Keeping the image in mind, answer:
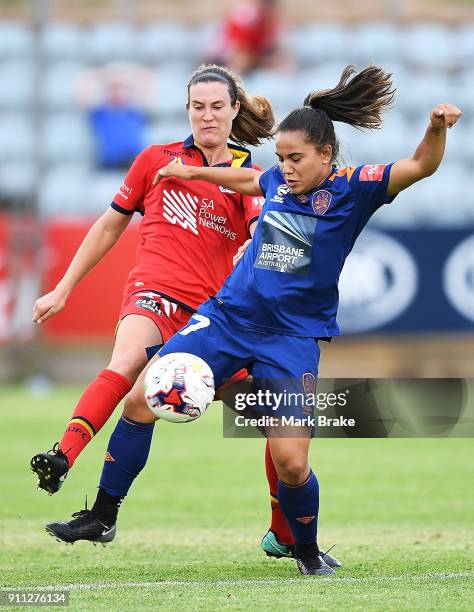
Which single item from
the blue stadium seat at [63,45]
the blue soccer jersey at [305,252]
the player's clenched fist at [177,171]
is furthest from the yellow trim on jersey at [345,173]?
the blue stadium seat at [63,45]

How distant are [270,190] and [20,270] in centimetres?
917

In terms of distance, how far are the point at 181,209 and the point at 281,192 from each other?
30.3 inches

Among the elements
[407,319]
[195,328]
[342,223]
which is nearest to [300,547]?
[195,328]

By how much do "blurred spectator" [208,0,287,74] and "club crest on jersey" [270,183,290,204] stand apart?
10.9m

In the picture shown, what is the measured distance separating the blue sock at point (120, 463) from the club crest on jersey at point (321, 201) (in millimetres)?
1297

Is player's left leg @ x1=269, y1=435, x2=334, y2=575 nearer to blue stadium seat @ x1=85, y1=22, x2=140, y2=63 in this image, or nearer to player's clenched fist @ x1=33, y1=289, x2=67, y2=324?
player's clenched fist @ x1=33, y1=289, x2=67, y2=324

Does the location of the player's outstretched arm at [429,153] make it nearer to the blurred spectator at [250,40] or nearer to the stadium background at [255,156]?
the stadium background at [255,156]

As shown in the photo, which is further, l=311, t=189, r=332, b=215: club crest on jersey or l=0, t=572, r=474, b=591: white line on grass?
l=311, t=189, r=332, b=215: club crest on jersey

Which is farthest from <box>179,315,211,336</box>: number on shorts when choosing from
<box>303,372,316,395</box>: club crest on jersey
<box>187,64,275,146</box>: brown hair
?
<box>187,64,275,146</box>: brown hair

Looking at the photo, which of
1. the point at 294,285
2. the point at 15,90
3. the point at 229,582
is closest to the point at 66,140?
the point at 15,90

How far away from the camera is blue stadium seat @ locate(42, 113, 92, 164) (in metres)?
16.2

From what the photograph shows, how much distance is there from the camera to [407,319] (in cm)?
1393

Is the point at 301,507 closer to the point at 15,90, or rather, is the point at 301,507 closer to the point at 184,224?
the point at 184,224

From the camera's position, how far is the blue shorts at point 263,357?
5.33 m
